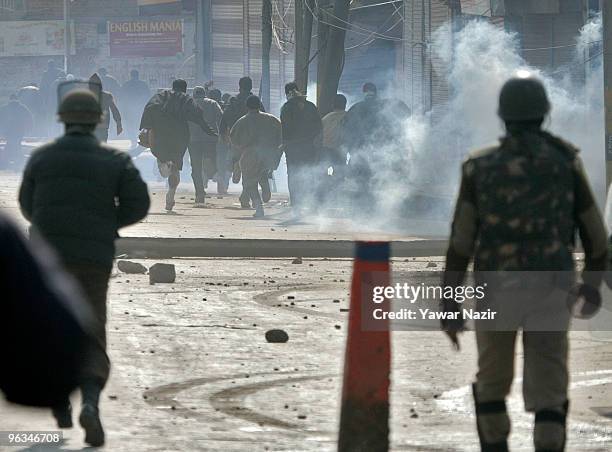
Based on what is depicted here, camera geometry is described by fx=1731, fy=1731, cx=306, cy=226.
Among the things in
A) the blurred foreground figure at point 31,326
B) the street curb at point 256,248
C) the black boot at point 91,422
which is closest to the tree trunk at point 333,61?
the street curb at point 256,248

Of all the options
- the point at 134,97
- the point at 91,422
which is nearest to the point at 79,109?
the point at 91,422

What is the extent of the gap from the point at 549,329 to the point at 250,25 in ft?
213

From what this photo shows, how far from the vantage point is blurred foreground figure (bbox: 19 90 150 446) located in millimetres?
7074

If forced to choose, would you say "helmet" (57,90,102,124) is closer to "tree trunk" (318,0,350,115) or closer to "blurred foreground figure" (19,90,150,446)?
"blurred foreground figure" (19,90,150,446)

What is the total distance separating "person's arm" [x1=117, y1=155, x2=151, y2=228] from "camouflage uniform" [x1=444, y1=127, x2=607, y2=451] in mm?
1717

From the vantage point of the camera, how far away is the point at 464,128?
3103 cm

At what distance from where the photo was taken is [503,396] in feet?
19.2

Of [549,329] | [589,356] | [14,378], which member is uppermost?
[14,378]

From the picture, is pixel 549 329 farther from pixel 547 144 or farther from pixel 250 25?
pixel 250 25

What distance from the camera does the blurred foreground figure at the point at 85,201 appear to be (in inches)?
279

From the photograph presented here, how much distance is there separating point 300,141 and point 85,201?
17609mm

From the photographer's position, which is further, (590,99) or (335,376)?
(590,99)

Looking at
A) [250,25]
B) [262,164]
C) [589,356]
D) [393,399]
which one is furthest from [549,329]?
[250,25]

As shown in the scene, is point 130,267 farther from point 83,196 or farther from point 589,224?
point 589,224
